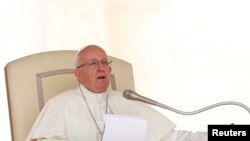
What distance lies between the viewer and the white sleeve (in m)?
2.15

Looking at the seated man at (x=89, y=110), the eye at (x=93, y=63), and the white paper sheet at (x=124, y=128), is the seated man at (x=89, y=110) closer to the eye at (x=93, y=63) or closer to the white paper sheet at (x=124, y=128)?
the eye at (x=93, y=63)

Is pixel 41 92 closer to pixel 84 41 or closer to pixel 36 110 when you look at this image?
pixel 36 110

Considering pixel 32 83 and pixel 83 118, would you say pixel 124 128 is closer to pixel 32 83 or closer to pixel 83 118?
pixel 83 118

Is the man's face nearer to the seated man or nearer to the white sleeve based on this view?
the seated man

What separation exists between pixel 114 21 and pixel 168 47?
0.57 metres

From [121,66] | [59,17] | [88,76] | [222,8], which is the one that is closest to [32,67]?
[88,76]

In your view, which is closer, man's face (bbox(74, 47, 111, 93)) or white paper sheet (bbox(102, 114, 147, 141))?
white paper sheet (bbox(102, 114, 147, 141))

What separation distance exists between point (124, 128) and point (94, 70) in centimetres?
67

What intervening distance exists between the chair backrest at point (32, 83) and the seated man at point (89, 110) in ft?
0.46

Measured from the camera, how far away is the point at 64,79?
9.18ft

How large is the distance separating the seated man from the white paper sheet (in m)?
0.43

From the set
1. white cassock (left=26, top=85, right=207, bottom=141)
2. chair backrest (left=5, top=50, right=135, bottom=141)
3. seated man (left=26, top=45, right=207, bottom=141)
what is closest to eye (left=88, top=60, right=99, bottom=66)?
seated man (left=26, top=45, right=207, bottom=141)

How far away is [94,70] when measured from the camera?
8.50 ft

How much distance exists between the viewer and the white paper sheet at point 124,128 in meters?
1.97
